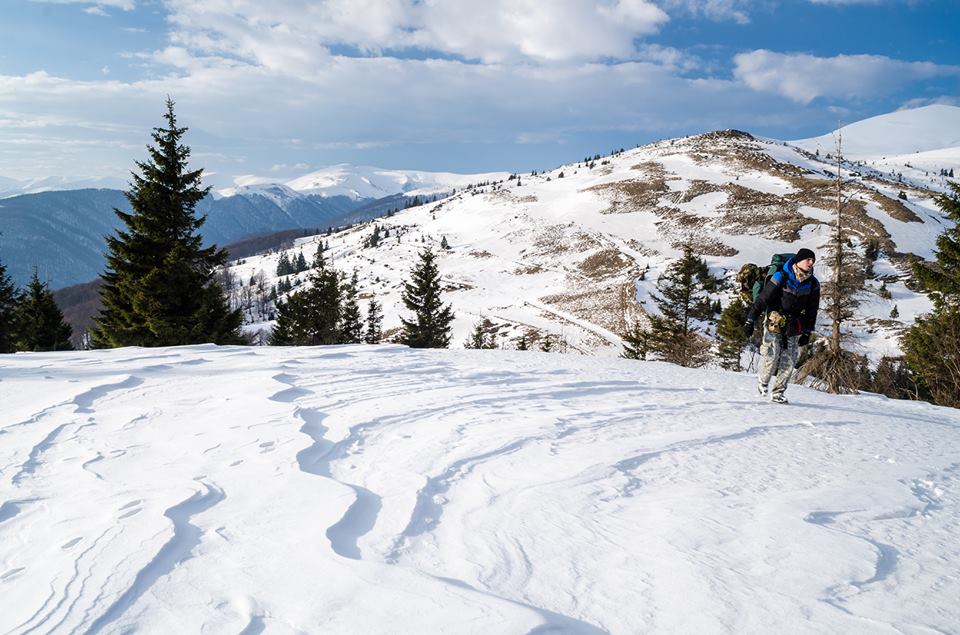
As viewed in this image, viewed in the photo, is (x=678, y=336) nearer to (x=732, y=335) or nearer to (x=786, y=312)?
(x=732, y=335)

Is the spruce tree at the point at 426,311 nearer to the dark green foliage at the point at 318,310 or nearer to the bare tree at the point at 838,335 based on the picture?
the dark green foliage at the point at 318,310

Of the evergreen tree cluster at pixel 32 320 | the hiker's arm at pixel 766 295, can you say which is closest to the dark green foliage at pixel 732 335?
the hiker's arm at pixel 766 295

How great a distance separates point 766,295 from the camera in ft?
22.9

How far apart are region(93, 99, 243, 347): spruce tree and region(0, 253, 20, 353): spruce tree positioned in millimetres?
13898

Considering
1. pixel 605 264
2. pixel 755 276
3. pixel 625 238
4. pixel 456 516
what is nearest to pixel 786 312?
pixel 755 276

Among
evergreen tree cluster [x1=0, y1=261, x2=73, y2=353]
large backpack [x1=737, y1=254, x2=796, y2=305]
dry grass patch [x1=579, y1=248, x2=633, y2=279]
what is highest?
dry grass patch [x1=579, y1=248, x2=633, y2=279]

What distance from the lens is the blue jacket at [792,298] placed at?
22.4 ft

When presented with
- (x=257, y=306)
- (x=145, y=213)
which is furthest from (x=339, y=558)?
(x=257, y=306)

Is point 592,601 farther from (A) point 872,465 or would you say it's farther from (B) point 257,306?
(B) point 257,306

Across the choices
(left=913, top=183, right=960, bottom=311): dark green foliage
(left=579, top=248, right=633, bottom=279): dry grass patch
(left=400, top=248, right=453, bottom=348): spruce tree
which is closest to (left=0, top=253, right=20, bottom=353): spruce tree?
(left=400, top=248, right=453, bottom=348): spruce tree

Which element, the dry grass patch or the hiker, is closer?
the hiker

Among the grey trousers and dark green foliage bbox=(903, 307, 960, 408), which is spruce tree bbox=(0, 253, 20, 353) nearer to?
the grey trousers

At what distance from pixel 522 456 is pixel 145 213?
22302 mm

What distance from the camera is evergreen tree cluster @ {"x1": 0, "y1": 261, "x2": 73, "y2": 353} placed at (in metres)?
29.1
